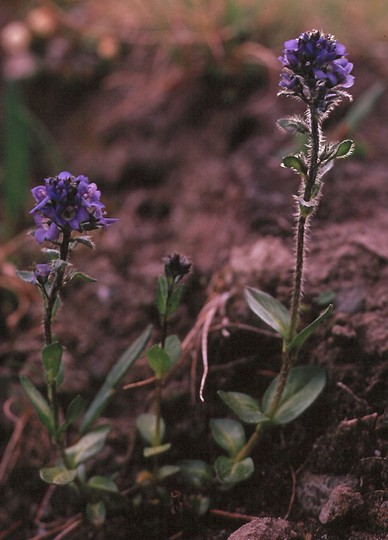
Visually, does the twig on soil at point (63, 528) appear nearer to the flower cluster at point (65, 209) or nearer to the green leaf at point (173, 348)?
the green leaf at point (173, 348)

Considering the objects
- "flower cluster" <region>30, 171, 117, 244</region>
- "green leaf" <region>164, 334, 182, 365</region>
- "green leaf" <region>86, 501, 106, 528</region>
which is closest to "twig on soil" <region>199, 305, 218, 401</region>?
"green leaf" <region>164, 334, 182, 365</region>

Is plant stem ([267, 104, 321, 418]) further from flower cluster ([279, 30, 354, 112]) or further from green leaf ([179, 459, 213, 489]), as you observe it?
green leaf ([179, 459, 213, 489])

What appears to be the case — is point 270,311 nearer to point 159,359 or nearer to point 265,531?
point 159,359

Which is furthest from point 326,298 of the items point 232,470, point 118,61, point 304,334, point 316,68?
point 118,61

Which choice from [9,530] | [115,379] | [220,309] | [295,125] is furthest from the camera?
[220,309]

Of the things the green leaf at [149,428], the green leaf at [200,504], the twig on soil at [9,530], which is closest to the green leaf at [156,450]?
the green leaf at [149,428]

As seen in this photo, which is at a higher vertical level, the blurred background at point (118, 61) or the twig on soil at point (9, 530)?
the blurred background at point (118, 61)
